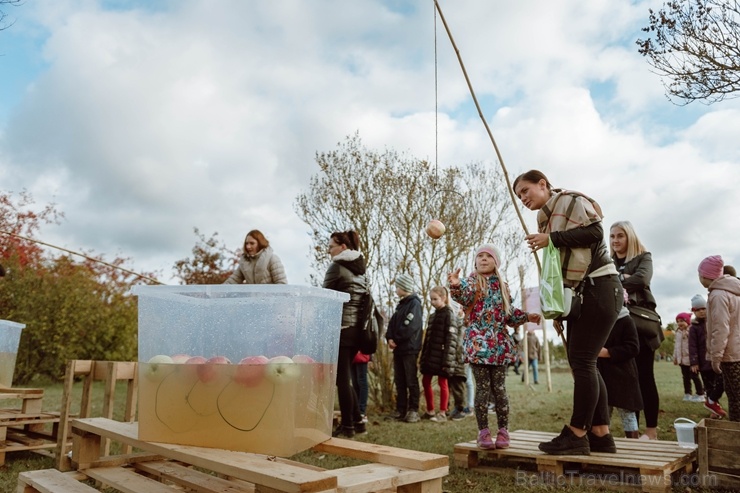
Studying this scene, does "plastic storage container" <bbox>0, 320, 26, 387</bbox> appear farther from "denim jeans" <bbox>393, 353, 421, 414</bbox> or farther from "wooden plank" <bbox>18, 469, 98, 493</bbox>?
"denim jeans" <bbox>393, 353, 421, 414</bbox>

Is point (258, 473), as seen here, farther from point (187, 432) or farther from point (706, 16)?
point (706, 16)

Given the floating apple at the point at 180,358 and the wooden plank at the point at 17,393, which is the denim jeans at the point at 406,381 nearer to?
the wooden plank at the point at 17,393

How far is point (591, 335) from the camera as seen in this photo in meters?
3.26

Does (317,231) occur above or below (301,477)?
above

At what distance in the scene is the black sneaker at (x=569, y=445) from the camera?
3.34m

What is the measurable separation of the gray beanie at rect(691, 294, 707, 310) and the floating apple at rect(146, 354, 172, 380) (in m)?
7.33

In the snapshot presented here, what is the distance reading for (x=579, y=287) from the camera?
10.9 ft

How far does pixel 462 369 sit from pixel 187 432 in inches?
225

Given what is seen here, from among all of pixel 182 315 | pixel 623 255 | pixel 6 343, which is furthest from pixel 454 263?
pixel 182 315

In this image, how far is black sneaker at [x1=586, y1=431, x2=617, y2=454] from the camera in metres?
3.41

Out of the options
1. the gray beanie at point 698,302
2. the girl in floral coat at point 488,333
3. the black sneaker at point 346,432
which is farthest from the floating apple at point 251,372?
the gray beanie at point 698,302

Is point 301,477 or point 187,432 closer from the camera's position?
point 301,477

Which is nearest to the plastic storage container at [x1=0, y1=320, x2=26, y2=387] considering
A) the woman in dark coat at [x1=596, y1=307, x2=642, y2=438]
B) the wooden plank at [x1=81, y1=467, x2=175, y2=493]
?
the wooden plank at [x1=81, y1=467, x2=175, y2=493]

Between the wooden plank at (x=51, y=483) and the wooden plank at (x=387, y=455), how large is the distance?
110cm
